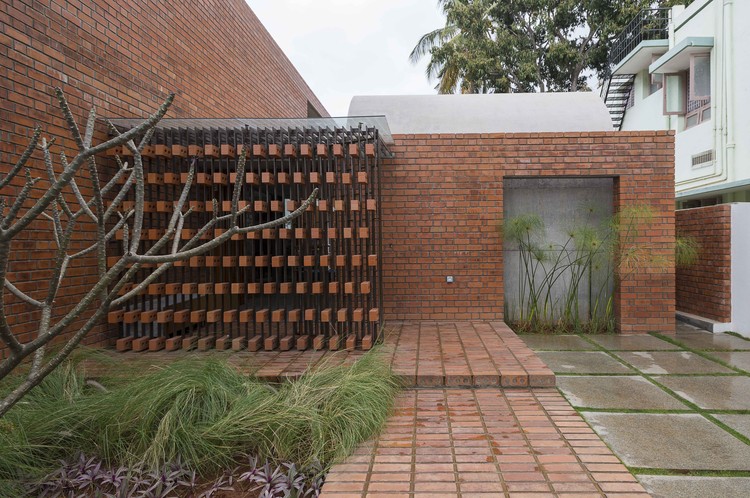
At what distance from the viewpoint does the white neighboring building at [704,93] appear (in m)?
11.2

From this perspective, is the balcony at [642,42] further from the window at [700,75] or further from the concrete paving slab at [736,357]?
the concrete paving slab at [736,357]

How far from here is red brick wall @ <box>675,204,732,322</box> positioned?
6.72 metres

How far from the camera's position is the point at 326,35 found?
3112 centimetres

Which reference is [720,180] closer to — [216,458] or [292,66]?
[292,66]

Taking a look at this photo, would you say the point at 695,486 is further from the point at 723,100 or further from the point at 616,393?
the point at 723,100

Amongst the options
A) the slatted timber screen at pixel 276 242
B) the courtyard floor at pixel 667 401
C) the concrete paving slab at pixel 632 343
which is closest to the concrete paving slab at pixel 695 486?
the courtyard floor at pixel 667 401

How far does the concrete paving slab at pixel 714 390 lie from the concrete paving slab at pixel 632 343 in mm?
1217

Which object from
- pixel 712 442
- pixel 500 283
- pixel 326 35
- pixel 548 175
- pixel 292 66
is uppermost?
pixel 326 35

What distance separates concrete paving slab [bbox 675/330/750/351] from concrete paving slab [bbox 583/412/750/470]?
2.78m

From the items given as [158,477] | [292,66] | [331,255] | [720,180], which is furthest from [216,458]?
[720,180]

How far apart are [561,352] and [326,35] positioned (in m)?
29.8

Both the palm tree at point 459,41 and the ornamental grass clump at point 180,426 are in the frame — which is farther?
the palm tree at point 459,41

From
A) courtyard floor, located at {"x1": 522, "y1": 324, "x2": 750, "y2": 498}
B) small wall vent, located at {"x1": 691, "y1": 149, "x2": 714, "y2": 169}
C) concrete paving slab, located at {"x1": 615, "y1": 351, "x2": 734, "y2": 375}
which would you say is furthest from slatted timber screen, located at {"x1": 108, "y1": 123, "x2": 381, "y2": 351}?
small wall vent, located at {"x1": 691, "y1": 149, "x2": 714, "y2": 169}

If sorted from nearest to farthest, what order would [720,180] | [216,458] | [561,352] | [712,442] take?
[216,458] → [712,442] → [561,352] → [720,180]
